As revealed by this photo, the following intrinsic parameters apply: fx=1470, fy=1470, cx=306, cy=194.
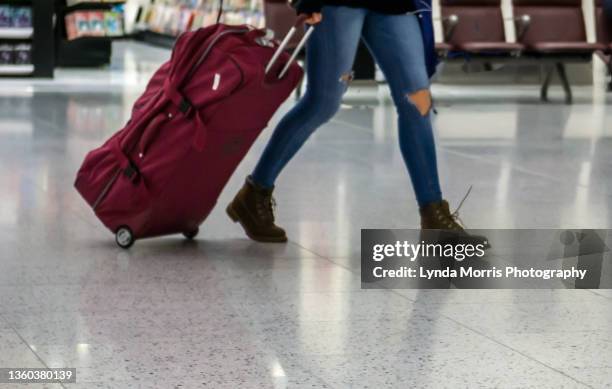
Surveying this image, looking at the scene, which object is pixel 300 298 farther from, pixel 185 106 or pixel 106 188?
pixel 106 188

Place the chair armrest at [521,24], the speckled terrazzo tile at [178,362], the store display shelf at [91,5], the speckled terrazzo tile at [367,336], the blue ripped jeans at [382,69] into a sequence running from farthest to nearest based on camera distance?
the store display shelf at [91,5], the chair armrest at [521,24], the blue ripped jeans at [382,69], the speckled terrazzo tile at [367,336], the speckled terrazzo tile at [178,362]

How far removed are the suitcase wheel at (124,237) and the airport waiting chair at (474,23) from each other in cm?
778

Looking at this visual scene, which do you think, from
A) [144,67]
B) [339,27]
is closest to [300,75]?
[339,27]

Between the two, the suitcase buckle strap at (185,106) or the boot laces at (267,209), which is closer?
the suitcase buckle strap at (185,106)

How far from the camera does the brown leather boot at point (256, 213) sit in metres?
4.62

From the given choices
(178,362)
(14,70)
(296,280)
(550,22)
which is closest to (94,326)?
(178,362)

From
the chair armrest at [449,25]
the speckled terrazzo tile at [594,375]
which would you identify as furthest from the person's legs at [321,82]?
the chair armrest at [449,25]

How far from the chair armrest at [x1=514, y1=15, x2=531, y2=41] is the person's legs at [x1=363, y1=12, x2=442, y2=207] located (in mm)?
7936

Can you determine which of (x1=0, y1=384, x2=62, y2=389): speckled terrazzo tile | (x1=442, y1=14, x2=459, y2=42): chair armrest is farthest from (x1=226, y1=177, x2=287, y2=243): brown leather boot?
(x1=442, y1=14, x2=459, y2=42): chair armrest

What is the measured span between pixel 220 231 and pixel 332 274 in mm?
824

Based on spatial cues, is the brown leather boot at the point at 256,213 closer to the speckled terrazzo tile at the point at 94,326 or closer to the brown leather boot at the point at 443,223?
the brown leather boot at the point at 443,223

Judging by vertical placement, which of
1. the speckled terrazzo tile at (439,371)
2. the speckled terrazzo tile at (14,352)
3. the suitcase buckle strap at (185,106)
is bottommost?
the speckled terrazzo tile at (14,352)

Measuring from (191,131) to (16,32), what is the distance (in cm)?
836

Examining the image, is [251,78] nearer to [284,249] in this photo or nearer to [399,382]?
[284,249]
